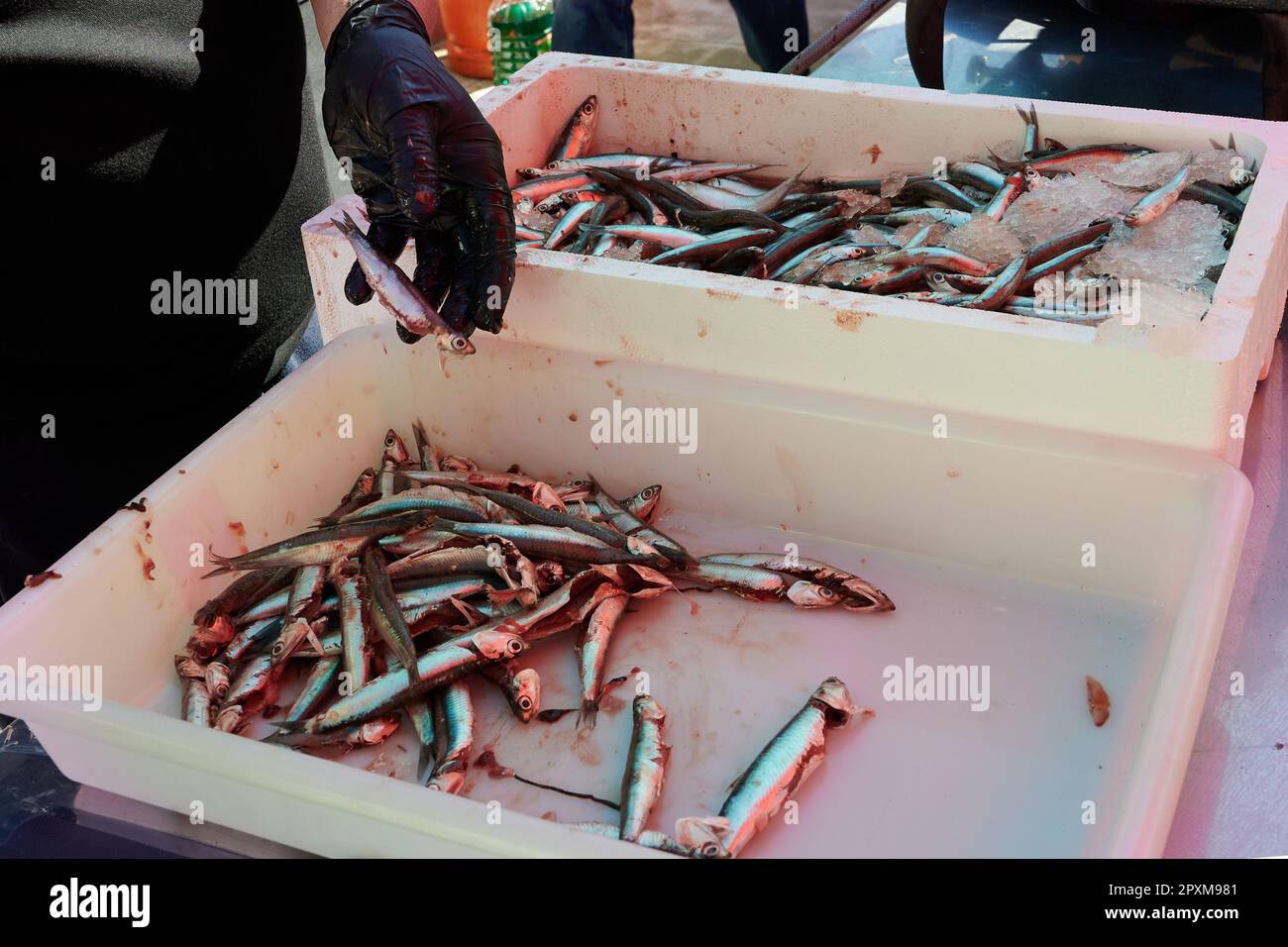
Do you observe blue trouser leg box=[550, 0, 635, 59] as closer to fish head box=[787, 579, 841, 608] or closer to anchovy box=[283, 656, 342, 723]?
fish head box=[787, 579, 841, 608]

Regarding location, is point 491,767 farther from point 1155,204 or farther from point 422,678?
point 1155,204

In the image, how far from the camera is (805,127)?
314cm

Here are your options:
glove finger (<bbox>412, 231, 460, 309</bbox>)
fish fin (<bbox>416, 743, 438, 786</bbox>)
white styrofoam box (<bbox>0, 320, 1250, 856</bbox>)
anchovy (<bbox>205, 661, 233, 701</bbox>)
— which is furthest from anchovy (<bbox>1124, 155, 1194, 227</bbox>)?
anchovy (<bbox>205, 661, 233, 701</bbox>)

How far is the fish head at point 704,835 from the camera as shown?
4.93 ft

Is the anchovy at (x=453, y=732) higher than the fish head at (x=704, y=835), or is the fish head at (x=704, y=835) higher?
the fish head at (x=704, y=835)

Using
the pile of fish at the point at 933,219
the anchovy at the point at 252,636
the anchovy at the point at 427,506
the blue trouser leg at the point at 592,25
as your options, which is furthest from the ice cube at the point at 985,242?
the blue trouser leg at the point at 592,25

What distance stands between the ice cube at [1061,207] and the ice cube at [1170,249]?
0.09m

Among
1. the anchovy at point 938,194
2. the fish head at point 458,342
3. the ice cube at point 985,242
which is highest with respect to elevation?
the anchovy at point 938,194

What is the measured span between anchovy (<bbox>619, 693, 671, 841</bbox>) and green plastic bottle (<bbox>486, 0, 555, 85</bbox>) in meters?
6.10

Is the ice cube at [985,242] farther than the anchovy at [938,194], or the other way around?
the anchovy at [938,194]

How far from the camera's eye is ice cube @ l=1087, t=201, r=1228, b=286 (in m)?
2.29

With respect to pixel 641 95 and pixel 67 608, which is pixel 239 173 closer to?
pixel 67 608

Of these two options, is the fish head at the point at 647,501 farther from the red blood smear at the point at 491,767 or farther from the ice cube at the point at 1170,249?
the ice cube at the point at 1170,249
